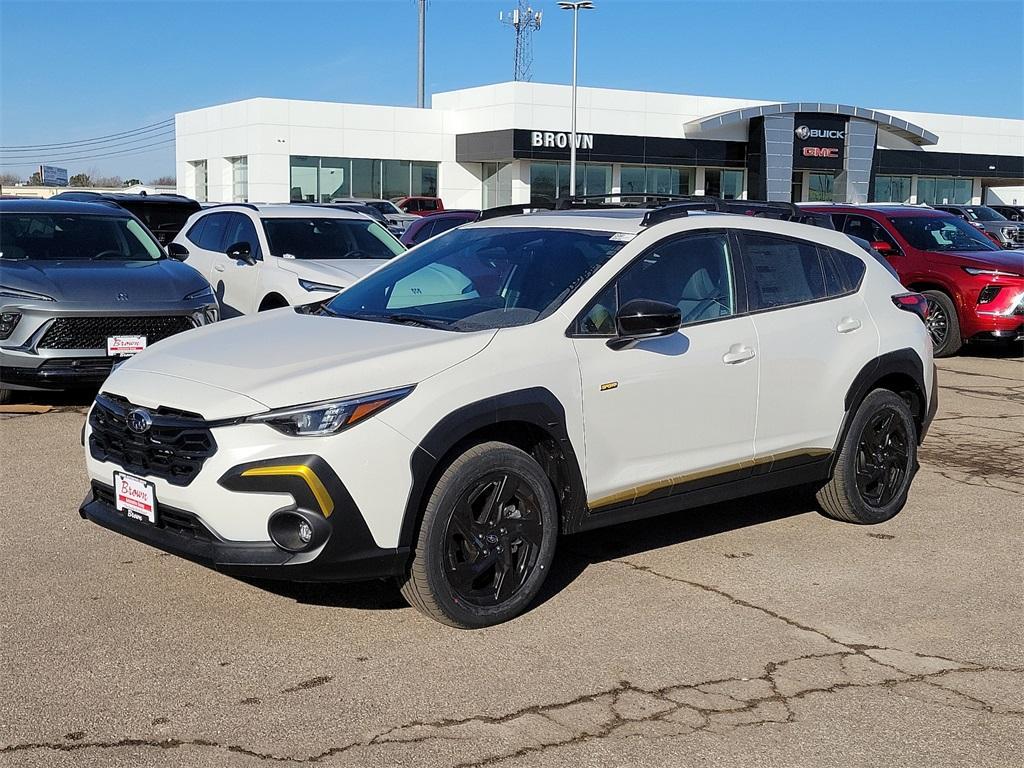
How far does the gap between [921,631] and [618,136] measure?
46732 mm

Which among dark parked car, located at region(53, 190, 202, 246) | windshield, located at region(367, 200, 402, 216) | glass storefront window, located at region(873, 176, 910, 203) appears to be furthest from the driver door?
glass storefront window, located at region(873, 176, 910, 203)

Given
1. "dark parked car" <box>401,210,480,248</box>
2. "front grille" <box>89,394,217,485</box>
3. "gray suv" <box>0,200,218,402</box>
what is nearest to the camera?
"front grille" <box>89,394,217,485</box>

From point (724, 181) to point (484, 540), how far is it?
2017 inches

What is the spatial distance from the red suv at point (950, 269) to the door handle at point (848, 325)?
805cm

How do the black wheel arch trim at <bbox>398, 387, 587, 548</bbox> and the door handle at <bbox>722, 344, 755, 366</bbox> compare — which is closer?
the black wheel arch trim at <bbox>398, 387, 587, 548</bbox>

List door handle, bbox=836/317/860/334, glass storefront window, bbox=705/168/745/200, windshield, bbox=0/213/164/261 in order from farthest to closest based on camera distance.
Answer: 1. glass storefront window, bbox=705/168/745/200
2. windshield, bbox=0/213/164/261
3. door handle, bbox=836/317/860/334

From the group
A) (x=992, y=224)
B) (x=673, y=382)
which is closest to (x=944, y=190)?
Answer: (x=992, y=224)

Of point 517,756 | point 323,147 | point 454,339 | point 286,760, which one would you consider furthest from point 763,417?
point 323,147

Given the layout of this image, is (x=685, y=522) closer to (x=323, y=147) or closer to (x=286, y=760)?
(x=286, y=760)

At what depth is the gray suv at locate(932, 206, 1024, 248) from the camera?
103ft

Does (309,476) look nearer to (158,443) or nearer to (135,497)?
(158,443)

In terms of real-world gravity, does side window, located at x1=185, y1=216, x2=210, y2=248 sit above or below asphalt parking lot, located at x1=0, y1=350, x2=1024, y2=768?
above

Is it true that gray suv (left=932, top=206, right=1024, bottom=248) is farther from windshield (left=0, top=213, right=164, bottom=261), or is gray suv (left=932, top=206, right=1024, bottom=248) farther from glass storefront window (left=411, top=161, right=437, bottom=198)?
windshield (left=0, top=213, right=164, bottom=261)

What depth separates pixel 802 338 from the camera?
20.3ft
